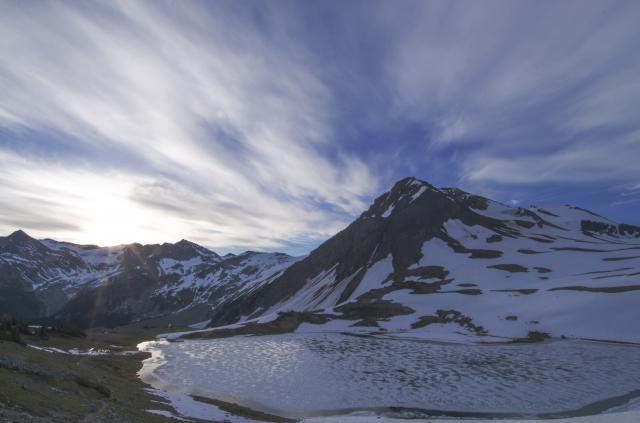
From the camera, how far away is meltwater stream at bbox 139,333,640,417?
2617 centimetres

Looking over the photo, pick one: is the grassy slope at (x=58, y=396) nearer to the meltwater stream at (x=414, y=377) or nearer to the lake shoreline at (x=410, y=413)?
the lake shoreline at (x=410, y=413)

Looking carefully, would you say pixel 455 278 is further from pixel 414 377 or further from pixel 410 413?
pixel 410 413

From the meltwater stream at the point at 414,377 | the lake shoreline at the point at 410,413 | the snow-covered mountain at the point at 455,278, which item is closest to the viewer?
the lake shoreline at the point at 410,413

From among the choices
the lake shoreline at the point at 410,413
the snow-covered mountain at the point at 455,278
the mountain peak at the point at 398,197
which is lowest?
the lake shoreline at the point at 410,413

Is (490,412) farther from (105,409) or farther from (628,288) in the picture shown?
(628,288)

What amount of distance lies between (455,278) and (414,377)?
246 feet

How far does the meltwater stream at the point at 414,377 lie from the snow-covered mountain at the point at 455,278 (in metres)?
16.9

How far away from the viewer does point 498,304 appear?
257 ft

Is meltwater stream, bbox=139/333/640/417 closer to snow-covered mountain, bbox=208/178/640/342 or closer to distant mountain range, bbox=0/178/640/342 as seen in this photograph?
snow-covered mountain, bbox=208/178/640/342

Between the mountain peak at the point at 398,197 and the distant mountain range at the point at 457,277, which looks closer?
the distant mountain range at the point at 457,277

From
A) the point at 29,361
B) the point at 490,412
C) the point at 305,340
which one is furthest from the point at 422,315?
the point at 29,361

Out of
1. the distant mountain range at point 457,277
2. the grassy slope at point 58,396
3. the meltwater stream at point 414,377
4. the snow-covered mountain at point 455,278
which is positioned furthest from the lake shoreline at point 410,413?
the distant mountain range at point 457,277

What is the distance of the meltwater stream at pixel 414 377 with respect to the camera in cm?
2617

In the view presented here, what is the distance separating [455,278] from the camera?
340 feet
